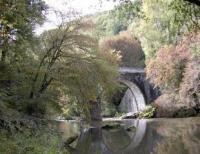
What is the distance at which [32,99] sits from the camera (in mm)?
17391

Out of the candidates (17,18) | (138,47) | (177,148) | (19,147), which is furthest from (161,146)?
(138,47)

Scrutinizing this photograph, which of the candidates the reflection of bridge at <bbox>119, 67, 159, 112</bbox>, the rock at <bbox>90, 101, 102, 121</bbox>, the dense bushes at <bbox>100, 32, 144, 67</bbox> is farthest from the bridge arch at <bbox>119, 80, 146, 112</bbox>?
the rock at <bbox>90, 101, 102, 121</bbox>

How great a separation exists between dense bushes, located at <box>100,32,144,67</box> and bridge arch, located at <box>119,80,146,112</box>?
5.60m

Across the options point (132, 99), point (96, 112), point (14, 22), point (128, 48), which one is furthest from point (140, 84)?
point (14, 22)

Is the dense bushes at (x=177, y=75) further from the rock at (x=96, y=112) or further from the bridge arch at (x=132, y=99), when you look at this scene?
the bridge arch at (x=132, y=99)

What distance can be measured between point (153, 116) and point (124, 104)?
1283 centimetres

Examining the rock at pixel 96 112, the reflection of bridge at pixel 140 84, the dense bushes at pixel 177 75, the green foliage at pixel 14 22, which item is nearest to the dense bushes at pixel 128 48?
the reflection of bridge at pixel 140 84

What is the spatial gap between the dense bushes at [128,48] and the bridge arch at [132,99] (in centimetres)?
560

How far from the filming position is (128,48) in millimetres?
55562

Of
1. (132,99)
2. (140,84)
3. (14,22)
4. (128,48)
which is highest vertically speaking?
(128,48)

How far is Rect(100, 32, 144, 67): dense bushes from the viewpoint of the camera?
177ft

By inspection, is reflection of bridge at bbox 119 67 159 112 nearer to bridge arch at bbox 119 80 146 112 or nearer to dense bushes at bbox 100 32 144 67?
bridge arch at bbox 119 80 146 112

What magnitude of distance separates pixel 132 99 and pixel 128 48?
10013 millimetres

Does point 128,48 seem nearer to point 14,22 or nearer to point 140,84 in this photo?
point 140,84
